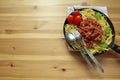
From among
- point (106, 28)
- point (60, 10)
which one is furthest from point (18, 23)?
point (106, 28)

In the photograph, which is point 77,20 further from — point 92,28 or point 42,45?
point 42,45

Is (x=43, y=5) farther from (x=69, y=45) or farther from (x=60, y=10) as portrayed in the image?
(x=69, y=45)

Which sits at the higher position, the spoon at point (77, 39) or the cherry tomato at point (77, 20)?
the cherry tomato at point (77, 20)

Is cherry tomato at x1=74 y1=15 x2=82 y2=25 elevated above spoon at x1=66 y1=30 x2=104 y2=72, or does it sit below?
above

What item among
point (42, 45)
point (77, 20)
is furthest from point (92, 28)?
point (42, 45)
